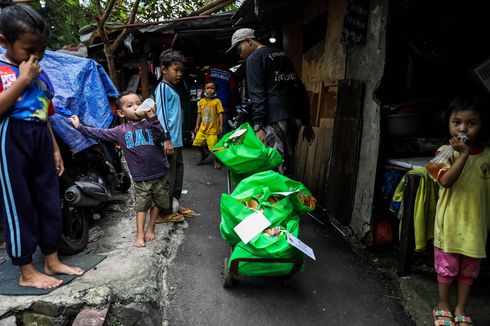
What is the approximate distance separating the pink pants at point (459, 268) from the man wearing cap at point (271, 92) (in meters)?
2.02

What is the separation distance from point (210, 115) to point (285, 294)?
5458mm

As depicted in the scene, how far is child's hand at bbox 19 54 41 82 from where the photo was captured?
7.29 feet

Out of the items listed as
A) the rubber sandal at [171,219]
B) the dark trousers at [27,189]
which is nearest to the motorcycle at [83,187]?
the dark trousers at [27,189]

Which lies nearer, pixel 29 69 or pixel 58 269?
pixel 29 69

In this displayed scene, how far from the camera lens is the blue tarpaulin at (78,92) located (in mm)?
3494

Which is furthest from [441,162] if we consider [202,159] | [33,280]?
[202,159]

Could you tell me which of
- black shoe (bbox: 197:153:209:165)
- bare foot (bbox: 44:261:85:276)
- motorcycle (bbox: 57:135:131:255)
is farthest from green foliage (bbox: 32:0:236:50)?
bare foot (bbox: 44:261:85:276)

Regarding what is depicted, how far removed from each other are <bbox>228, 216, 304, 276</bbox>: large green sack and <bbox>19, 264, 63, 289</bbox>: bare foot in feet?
4.64

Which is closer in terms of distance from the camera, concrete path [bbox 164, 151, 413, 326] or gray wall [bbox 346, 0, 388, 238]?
concrete path [bbox 164, 151, 413, 326]

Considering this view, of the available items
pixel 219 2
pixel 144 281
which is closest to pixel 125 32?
pixel 219 2

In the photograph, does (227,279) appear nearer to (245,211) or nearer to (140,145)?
(245,211)

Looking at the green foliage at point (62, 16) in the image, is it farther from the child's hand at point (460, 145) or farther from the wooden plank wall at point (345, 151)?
the child's hand at point (460, 145)

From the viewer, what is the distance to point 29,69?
2246mm

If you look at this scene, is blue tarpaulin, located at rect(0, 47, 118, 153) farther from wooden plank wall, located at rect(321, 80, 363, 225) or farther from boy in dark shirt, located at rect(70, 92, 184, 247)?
wooden plank wall, located at rect(321, 80, 363, 225)
